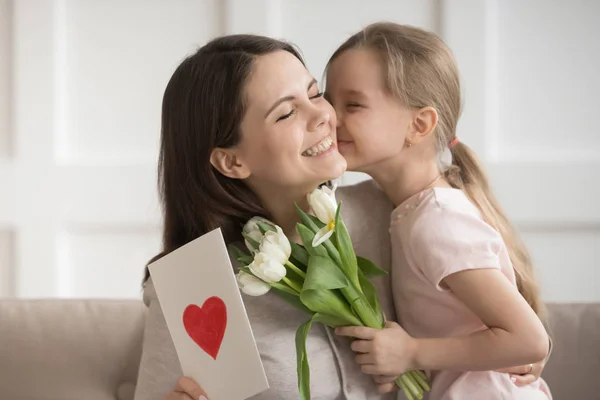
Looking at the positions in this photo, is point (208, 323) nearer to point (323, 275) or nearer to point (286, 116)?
point (323, 275)

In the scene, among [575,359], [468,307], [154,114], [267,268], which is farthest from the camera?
[154,114]

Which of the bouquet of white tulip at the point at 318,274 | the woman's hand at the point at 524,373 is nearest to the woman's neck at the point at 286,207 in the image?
the bouquet of white tulip at the point at 318,274

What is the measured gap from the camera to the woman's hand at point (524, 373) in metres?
1.58

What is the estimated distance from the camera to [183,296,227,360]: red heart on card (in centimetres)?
134

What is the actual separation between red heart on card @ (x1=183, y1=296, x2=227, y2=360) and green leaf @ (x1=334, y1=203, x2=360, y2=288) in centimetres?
23

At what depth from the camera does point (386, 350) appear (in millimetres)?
1433

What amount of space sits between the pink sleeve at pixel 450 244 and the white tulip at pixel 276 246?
0.78ft

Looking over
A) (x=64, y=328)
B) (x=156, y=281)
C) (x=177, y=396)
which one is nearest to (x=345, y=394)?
(x=177, y=396)

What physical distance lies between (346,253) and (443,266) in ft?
0.55

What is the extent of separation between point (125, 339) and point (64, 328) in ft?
0.48

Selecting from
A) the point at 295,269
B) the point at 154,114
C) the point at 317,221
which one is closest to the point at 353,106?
the point at 317,221

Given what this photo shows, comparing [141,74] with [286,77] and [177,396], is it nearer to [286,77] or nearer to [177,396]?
[286,77]

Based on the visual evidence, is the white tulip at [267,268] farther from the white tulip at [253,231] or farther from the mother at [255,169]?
the mother at [255,169]

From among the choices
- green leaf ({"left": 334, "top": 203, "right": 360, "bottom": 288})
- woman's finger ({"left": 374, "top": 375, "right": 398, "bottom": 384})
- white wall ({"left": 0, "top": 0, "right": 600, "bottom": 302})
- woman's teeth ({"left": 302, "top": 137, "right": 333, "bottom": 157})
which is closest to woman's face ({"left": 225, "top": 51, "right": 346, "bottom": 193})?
woman's teeth ({"left": 302, "top": 137, "right": 333, "bottom": 157})
